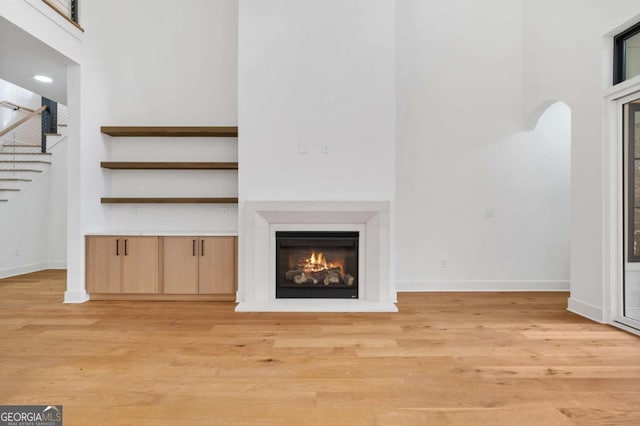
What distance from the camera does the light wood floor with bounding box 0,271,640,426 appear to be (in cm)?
195

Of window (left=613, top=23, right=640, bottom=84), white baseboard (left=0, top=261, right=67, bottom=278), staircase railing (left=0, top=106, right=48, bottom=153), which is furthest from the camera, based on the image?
staircase railing (left=0, top=106, right=48, bottom=153)

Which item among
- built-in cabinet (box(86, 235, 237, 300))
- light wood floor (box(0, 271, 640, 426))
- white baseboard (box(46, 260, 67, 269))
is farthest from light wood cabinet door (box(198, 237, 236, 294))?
white baseboard (box(46, 260, 67, 269))

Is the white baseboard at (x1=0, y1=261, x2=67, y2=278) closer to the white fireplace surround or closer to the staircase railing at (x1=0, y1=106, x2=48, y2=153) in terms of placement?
the staircase railing at (x1=0, y1=106, x2=48, y2=153)

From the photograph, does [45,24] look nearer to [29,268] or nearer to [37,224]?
[37,224]

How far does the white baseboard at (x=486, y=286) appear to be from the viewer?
474 cm

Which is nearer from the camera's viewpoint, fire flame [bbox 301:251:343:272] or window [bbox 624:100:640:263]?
window [bbox 624:100:640:263]

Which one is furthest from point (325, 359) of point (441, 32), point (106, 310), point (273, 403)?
point (441, 32)

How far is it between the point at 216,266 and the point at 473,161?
11.8 feet

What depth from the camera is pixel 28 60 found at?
13.5 ft

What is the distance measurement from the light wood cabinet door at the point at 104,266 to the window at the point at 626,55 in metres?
5.56

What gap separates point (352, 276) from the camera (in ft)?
13.9

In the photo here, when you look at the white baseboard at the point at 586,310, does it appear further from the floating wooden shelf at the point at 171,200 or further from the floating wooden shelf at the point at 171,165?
the floating wooden shelf at the point at 171,165

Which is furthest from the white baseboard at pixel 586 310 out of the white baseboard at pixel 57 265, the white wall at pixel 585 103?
the white baseboard at pixel 57 265

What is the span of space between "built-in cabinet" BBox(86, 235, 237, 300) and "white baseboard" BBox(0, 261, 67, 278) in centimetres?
256
